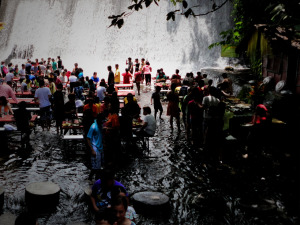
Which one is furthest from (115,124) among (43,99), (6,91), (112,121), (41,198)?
(6,91)

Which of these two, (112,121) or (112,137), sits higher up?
(112,121)

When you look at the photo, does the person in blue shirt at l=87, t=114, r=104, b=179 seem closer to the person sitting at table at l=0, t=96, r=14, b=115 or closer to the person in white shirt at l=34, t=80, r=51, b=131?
the person in white shirt at l=34, t=80, r=51, b=131

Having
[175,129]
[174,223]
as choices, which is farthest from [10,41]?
[174,223]

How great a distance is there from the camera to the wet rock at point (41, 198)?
6086mm

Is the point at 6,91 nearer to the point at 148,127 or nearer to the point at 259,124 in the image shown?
the point at 148,127

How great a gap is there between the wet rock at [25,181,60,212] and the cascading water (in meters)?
23.5

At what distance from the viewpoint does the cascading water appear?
31547mm

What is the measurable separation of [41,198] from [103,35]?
2980 cm

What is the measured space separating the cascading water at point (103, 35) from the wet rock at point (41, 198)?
23504 millimetres

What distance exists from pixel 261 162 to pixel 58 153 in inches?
213

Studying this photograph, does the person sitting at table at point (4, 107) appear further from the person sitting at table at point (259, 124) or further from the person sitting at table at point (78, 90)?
the person sitting at table at point (259, 124)

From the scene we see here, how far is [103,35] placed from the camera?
112ft

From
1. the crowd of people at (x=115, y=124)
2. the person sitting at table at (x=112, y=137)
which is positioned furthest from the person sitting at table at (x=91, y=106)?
the person sitting at table at (x=112, y=137)

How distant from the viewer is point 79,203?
638 centimetres
